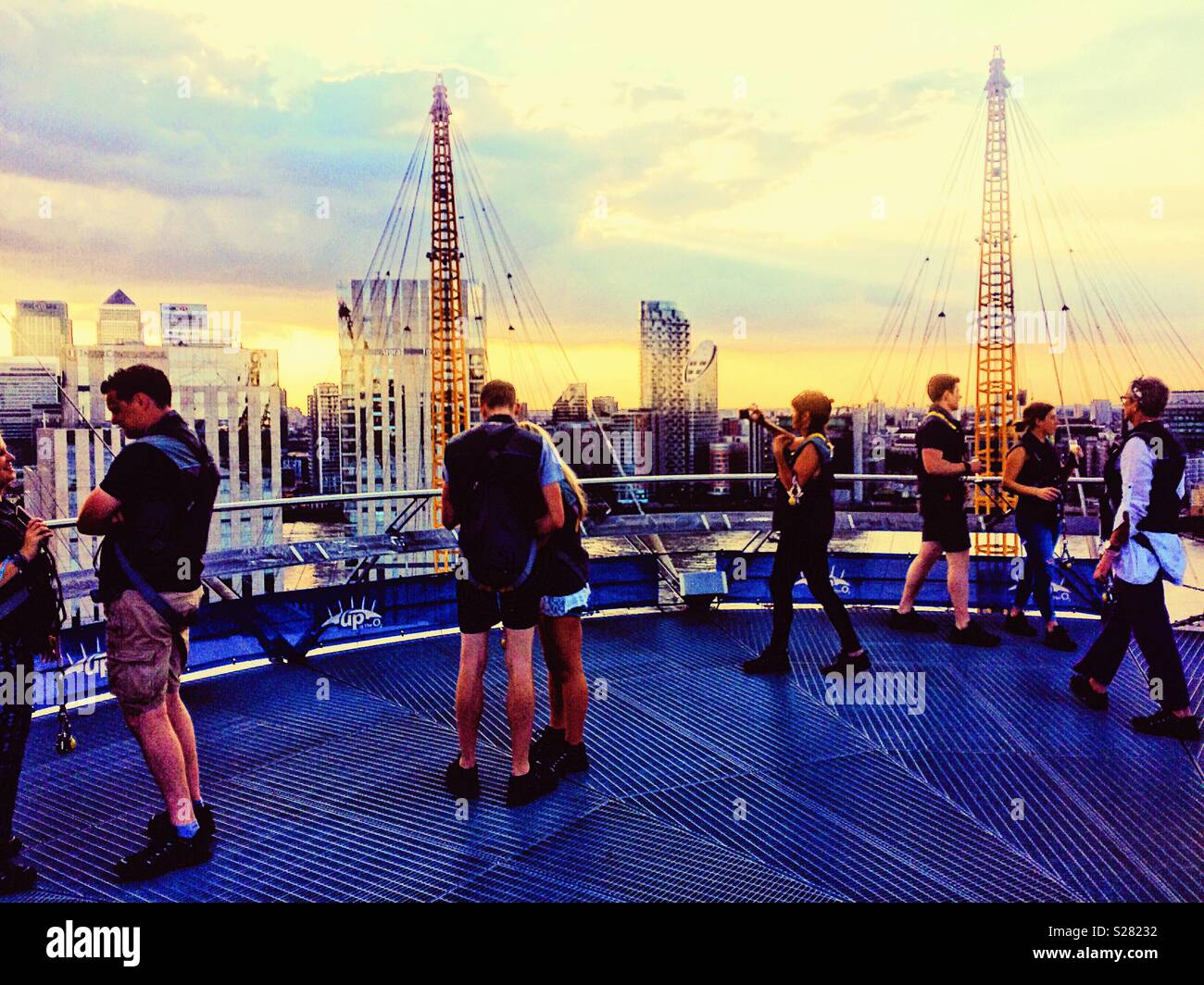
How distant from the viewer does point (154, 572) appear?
2.63 m

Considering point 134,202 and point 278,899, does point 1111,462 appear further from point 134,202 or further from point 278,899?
point 134,202

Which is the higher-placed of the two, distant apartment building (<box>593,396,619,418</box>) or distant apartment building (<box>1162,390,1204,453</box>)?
distant apartment building (<box>593,396,619,418</box>)

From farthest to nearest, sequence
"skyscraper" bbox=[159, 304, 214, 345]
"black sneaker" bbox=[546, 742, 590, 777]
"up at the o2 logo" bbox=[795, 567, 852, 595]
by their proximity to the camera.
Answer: "skyscraper" bbox=[159, 304, 214, 345] < "up at the o2 logo" bbox=[795, 567, 852, 595] < "black sneaker" bbox=[546, 742, 590, 777]

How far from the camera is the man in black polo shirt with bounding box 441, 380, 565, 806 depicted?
299cm

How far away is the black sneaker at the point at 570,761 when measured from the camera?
11.0ft

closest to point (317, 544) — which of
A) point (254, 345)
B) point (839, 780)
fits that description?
point (839, 780)

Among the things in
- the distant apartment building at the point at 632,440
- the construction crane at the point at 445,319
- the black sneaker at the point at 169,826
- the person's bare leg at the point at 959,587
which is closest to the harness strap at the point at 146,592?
the black sneaker at the point at 169,826

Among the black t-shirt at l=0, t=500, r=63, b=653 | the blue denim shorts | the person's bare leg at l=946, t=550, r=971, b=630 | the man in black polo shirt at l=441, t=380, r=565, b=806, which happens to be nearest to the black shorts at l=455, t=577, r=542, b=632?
the man in black polo shirt at l=441, t=380, r=565, b=806

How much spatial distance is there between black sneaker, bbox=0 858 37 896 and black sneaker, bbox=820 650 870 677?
340cm

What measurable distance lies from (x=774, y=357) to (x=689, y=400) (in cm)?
625

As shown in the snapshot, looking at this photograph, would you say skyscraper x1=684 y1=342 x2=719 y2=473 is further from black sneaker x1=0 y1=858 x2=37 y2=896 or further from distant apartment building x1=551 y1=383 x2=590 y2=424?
black sneaker x1=0 y1=858 x2=37 y2=896

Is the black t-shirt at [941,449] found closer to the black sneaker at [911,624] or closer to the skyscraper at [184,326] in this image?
the black sneaker at [911,624]

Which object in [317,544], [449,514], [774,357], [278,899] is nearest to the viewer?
[278,899]
